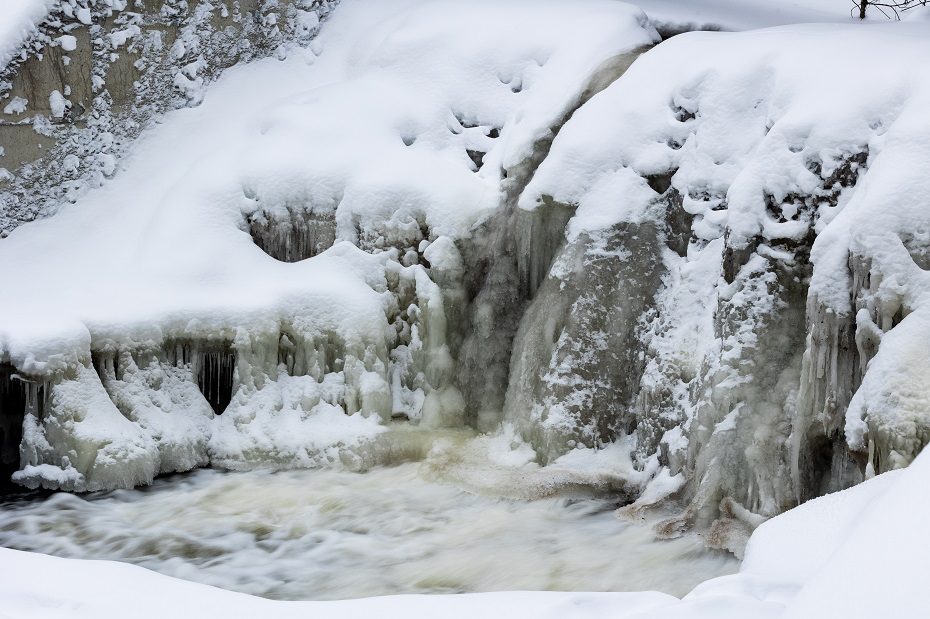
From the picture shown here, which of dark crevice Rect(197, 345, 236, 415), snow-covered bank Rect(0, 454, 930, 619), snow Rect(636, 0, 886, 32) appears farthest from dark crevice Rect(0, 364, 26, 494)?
snow Rect(636, 0, 886, 32)

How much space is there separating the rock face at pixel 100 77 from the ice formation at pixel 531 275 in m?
0.31

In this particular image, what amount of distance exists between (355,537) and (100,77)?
5.03 meters

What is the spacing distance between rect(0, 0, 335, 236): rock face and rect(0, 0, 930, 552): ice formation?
0.31m

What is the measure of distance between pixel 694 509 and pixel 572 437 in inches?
45.9

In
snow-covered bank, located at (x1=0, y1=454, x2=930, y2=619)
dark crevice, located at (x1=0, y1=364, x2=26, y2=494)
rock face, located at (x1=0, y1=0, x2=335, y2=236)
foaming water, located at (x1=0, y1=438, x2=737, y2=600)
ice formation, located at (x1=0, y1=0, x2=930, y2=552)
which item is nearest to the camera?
snow-covered bank, located at (x1=0, y1=454, x2=930, y2=619)

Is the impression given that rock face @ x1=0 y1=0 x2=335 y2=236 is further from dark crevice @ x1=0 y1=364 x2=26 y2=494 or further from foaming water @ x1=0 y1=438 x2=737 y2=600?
foaming water @ x1=0 y1=438 x2=737 y2=600

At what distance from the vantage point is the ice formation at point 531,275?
18.6ft

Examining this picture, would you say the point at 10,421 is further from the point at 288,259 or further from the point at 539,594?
the point at 539,594

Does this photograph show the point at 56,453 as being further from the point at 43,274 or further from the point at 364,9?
the point at 364,9

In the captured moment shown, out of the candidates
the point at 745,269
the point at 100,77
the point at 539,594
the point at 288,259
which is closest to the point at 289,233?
the point at 288,259

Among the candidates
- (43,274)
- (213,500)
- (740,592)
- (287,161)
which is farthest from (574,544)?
(43,274)

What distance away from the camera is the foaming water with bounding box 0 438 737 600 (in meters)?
5.46

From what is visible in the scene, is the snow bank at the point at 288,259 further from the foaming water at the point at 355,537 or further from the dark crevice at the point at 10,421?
the foaming water at the point at 355,537

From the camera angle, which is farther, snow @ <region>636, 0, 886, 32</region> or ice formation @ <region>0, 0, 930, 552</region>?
snow @ <region>636, 0, 886, 32</region>
